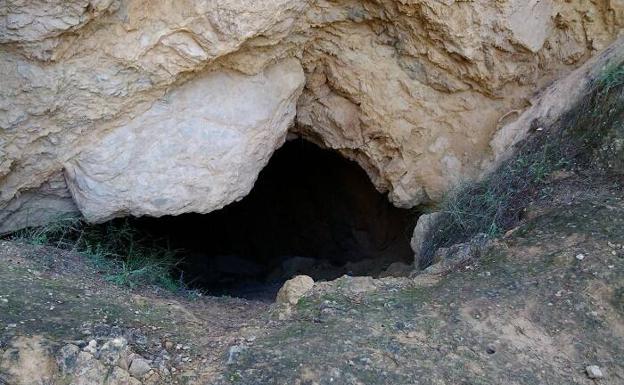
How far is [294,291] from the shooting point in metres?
2.42

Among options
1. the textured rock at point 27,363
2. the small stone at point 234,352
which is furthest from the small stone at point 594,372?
the textured rock at point 27,363

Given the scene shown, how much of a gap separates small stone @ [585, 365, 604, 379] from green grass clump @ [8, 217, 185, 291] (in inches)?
77.2

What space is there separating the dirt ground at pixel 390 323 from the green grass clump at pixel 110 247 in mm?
234

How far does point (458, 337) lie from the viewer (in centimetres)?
215

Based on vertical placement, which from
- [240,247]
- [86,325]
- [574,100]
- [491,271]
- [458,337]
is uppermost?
[574,100]

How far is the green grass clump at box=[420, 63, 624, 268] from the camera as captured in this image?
109 inches

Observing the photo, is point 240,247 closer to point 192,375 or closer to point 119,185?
point 119,185

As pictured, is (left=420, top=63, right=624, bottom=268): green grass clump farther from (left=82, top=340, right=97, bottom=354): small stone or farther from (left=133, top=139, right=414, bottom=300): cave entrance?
(left=82, top=340, right=97, bottom=354): small stone

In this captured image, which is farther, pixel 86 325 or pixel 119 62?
pixel 119 62

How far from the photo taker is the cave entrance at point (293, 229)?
15.7 feet

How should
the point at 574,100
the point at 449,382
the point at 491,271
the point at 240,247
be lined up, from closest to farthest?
the point at 449,382
the point at 491,271
the point at 574,100
the point at 240,247

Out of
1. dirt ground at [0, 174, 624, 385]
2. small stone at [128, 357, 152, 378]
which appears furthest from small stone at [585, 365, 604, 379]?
small stone at [128, 357, 152, 378]

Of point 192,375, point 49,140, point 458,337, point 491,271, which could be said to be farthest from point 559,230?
point 49,140

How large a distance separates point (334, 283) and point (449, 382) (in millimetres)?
686
